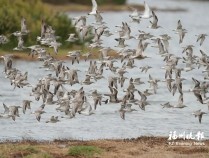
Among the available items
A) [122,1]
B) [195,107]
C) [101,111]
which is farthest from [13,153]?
[122,1]

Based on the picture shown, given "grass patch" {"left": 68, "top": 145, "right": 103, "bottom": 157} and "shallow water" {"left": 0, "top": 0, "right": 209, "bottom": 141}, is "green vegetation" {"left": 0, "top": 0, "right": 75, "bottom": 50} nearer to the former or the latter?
"shallow water" {"left": 0, "top": 0, "right": 209, "bottom": 141}

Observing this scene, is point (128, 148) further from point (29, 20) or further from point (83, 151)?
point (29, 20)

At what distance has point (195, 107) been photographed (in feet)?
108

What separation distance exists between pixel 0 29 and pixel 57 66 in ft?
60.3

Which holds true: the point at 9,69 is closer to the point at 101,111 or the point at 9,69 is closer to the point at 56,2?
the point at 101,111

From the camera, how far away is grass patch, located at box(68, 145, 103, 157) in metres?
20.7

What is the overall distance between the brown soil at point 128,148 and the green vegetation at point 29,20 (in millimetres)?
20936

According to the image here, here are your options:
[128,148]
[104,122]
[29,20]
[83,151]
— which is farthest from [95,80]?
[29,20]

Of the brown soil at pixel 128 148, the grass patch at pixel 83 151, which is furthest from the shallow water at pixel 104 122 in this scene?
the grass patch at pixel 83 151

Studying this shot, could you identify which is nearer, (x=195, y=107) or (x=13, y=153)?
(x=13, y=153)

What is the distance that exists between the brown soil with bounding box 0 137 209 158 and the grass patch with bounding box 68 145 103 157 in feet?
0.47

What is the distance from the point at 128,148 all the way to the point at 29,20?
2561 centimetres

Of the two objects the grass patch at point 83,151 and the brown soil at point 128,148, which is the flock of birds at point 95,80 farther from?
the grass patch at point 83,151

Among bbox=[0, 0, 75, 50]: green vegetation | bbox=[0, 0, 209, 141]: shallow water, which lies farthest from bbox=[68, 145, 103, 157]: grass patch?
bbox=[0, 0, 75, 50]: green vegetation
